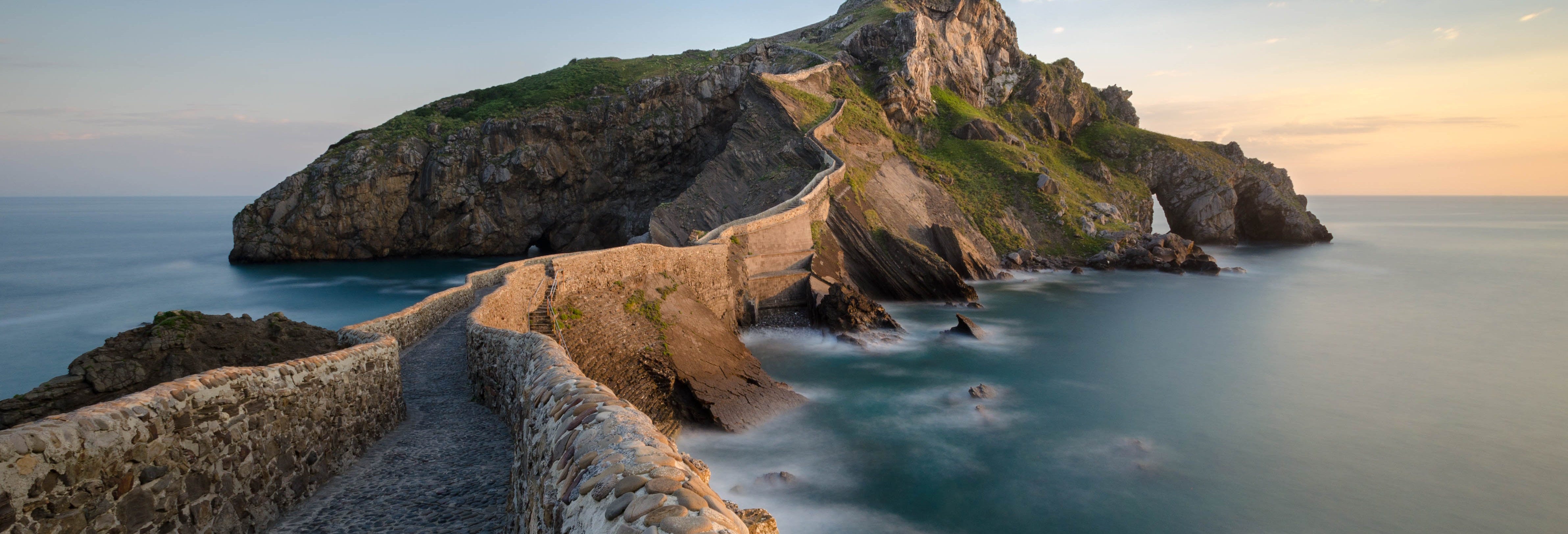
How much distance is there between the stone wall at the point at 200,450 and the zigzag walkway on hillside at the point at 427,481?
23cm

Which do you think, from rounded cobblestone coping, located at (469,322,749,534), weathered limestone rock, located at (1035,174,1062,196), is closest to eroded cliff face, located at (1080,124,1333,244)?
weathered limestone rock, located at (1035,174,1062,196)

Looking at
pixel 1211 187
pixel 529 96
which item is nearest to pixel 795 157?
pixel 529 96

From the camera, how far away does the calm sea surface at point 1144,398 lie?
13.6m

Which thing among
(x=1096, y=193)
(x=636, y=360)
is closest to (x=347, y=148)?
(x=636, y=360)

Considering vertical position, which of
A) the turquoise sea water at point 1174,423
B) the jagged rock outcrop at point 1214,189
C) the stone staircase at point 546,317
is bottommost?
the turquoise sea water at point 1174,423

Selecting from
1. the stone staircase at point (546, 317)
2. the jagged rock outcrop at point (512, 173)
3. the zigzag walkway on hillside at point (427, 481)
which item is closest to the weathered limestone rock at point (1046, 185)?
the jagged rock outcrop at point (512, 173)

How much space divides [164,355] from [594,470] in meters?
6.21

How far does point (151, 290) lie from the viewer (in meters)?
39.5

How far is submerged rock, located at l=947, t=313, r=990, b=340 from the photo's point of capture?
24969 millimetres

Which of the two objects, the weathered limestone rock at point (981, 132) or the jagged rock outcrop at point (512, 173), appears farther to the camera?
the weathered limestone rock at point (981, 132)

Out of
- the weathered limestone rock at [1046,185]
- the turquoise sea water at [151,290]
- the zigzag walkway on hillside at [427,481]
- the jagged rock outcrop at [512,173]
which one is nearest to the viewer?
the zigzag walkway on hillside at [427,481]

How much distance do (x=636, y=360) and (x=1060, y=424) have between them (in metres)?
10.6

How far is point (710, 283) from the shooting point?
22.6m

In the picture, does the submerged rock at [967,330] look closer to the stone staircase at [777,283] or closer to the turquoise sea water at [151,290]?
the stone staircase at [777,283]
